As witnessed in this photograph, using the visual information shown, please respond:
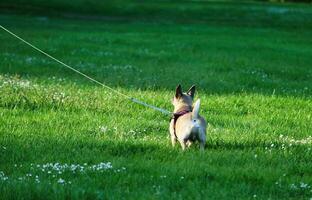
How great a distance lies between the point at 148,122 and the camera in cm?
1149

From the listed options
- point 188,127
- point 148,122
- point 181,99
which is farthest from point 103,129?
point 188,127

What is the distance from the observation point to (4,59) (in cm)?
2033

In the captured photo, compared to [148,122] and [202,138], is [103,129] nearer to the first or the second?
[148,122]

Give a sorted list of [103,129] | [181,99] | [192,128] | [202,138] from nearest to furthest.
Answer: [192,128], [202,138], [181,99], [103,129]

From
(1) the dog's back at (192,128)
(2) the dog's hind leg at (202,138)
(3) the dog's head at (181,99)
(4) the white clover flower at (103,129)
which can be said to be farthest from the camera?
(4) the white clover flower at (103,129)

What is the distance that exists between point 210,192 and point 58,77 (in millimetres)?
10607

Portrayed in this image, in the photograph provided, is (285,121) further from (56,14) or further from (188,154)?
(56,14)

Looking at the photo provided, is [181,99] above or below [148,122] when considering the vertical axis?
above

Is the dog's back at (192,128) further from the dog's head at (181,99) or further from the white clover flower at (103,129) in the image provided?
the white clover flower at (103,129)

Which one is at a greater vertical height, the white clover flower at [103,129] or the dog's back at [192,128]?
the dog's back at [192,128]

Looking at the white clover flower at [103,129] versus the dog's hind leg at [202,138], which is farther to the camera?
the white clover flower at [103,129]

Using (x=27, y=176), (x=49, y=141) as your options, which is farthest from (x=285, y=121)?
(x=27, y=176)

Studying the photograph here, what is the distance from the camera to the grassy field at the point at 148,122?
770cm

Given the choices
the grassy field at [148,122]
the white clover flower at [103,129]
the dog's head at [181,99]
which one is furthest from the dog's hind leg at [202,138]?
the white clover flower at [103,129]
